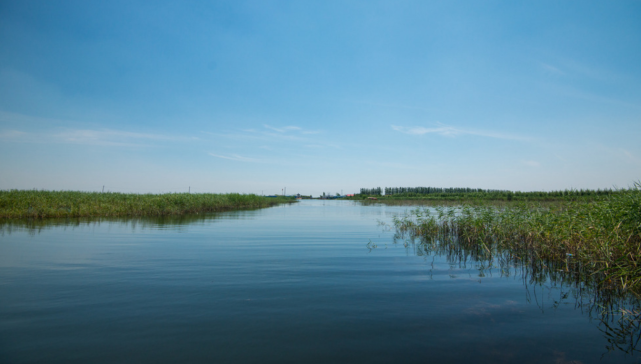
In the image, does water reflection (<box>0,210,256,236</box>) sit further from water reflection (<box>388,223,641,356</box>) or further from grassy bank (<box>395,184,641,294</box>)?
grassy bank (<box>395,184,641,294</box>)

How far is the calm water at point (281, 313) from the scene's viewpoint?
431cm

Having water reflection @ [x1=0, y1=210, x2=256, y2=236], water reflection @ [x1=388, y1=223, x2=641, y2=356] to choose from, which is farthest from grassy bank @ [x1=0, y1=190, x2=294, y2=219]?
water reflection @ [x1=388, y1=223, x2=641, y2=356]

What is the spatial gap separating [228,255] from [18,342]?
6560mm

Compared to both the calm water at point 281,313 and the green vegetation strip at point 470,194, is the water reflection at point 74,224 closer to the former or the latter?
the calm water at point 281,313

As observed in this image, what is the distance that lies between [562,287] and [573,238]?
2371mm

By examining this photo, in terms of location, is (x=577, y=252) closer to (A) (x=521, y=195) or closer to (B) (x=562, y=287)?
(B) (x=562, y=287)

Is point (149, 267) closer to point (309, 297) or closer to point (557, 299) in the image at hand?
point (309, 297)

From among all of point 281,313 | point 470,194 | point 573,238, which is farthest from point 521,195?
point 281,313

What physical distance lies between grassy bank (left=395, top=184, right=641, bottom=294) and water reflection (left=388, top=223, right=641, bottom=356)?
84 mm

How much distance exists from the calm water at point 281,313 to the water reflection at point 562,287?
0.10 metres

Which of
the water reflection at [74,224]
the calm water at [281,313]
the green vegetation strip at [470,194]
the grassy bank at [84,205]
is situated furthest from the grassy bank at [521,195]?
the grassy bank at [84,205]

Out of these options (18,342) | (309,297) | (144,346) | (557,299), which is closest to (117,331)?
(144,346)

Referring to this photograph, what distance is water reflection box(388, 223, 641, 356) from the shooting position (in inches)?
204

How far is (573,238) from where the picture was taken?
884 cm
